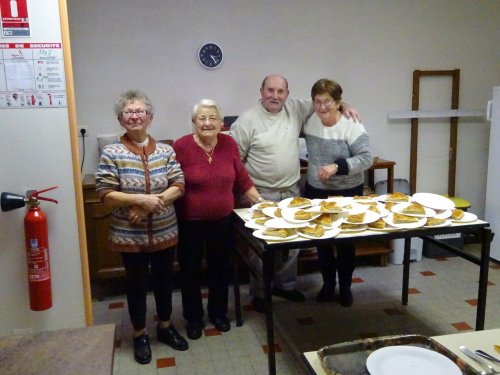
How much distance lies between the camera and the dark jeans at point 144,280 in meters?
2.38

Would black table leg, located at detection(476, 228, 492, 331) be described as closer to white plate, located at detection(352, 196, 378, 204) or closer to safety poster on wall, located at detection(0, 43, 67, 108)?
white plate, located at detection(352, 196, 378, 204)

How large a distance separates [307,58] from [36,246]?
8.30 feet

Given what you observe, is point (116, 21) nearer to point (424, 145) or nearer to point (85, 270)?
point (85, 270)

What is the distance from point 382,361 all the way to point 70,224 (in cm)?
162

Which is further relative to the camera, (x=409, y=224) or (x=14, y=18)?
(x=409, y=224)

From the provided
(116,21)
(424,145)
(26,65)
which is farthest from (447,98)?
(26,65)

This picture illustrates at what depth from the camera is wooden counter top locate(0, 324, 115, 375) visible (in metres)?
0.98

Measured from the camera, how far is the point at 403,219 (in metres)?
2.24

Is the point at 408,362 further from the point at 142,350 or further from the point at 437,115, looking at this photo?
the point at 437,115

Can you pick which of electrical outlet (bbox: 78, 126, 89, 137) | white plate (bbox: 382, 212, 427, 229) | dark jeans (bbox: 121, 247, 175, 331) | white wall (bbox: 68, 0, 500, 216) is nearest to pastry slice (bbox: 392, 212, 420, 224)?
white plate (bbox: 382, 212, 427, 229)

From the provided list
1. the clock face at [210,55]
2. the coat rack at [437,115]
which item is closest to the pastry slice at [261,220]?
the clock face at [210,55]

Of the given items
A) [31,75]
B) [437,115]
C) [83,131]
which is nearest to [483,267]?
[437,115]

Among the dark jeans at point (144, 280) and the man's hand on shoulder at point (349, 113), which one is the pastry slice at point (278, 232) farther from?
the man's hand on shoulder at point (349, 113)

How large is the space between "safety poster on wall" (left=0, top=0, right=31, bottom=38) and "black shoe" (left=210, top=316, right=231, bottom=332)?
1814 mm
